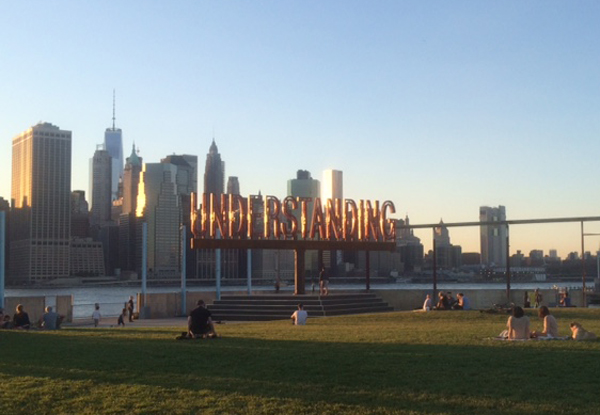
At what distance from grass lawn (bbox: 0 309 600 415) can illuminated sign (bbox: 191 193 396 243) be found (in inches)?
1013

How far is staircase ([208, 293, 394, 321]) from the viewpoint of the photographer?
46.8 metres

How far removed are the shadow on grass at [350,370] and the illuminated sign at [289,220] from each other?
27.0 m

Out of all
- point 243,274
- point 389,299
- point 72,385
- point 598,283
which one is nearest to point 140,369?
point 72,385

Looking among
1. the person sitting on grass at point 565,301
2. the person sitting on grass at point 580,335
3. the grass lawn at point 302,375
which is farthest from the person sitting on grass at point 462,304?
the person sitting on grass at point 580,335

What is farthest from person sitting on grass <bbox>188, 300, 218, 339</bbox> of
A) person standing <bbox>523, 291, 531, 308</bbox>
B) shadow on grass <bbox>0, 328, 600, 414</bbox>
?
person standing <bbox>523, 291, 531, 308</bbox>

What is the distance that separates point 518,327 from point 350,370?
7.60 m

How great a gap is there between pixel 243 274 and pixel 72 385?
532 feet

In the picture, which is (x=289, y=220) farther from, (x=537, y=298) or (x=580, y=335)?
(x=580, y=335)

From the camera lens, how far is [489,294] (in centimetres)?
5044

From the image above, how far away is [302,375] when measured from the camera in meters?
16.4

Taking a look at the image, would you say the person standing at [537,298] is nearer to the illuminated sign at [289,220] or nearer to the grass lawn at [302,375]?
the illuminated sign at [289,220]

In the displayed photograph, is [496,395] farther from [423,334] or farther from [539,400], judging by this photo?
[423,334]

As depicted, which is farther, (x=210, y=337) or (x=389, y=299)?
(x=389, y=299)

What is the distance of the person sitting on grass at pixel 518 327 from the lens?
74.5ft
